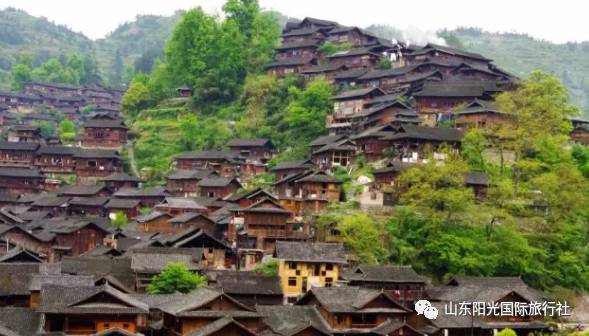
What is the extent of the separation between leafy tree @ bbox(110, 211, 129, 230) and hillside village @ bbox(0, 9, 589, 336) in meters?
0.54

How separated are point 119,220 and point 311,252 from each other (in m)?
22.1

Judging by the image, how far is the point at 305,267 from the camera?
48.9 m

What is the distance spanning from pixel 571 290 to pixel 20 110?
80142 mm

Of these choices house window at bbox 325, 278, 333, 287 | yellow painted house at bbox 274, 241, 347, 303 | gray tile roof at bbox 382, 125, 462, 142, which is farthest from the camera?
gray tile roof at bbox 382, 125, 462, 142

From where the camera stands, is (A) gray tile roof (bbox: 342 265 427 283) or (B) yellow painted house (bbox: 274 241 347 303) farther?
(B) yellow painted house (bbox: 274 241 347 303)

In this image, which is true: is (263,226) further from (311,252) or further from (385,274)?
(385,274)

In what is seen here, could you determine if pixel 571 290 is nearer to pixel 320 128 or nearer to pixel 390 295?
pixel 390 295

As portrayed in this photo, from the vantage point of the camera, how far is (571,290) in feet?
172

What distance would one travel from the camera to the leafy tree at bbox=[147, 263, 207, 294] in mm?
44469

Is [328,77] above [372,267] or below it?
above

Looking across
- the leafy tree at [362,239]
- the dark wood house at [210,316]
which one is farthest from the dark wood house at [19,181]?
the dark wood house at [210,316]

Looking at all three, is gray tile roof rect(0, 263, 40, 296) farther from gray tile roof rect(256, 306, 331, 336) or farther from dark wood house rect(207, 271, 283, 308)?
gray tile roof rect(256, 306, 331, 336)

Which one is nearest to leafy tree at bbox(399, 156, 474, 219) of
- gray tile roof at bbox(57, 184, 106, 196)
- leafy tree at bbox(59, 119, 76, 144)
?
gray tile roof at bbox(57, 184, 106, 196)

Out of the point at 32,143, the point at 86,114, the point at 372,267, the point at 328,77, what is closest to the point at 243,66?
the point at 328,77
